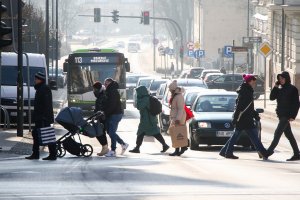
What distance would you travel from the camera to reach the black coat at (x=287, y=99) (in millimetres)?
23547

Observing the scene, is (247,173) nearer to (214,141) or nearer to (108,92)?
(108,92)

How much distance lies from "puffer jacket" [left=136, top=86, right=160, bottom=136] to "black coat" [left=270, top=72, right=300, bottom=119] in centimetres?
357

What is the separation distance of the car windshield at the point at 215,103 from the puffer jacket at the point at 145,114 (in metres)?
2.98

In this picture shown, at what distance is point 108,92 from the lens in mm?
25266

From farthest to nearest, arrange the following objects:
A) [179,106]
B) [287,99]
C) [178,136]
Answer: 1. [179,106]
2. [178,136]
3. [287,99]

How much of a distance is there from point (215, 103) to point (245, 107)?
577 centimetres

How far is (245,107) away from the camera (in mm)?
23891

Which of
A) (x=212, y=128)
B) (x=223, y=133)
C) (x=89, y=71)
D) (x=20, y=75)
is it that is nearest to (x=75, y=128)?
(x=212, y=128)

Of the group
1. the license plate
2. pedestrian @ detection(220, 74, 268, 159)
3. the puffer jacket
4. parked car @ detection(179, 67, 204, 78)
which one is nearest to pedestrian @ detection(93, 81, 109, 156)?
the puffer jacket

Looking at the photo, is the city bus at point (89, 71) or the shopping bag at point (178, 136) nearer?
the shopping bag at point (178, 136)

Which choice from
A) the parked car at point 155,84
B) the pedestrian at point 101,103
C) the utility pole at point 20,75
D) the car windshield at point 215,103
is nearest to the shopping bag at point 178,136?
the pedestrian at point 101,103

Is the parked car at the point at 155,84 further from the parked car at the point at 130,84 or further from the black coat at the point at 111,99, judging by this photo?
the black coat at the point at 111,99

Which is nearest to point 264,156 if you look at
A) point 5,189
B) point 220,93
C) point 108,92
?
point 108,92

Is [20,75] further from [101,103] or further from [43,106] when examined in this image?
[43,106]
